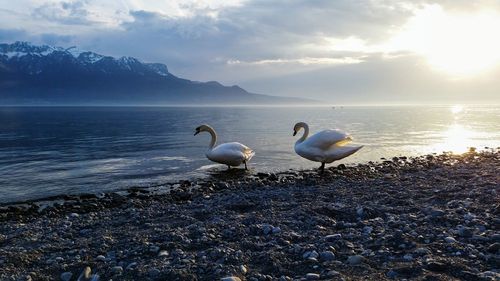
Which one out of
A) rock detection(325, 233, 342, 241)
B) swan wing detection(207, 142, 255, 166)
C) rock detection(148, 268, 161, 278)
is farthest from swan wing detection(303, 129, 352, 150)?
rock detection(148, 268, 161, 278)

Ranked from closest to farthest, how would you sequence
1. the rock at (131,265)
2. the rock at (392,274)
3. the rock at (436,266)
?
the rock at (392,274) → the rock at (436,266) → the rock at (131,265)

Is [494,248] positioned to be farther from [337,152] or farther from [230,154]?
[230,154]

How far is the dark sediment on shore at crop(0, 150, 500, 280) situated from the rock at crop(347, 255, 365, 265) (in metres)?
0.02

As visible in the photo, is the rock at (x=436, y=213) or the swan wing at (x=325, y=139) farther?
the swan wing at (x=325, y=139)

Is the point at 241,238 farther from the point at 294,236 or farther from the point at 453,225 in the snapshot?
the point at 453,225

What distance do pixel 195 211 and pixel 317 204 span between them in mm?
3273

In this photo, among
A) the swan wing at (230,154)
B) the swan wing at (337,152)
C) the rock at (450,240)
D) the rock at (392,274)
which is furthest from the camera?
the swan wing at (230,154)

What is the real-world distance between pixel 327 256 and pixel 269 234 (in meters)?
1.98

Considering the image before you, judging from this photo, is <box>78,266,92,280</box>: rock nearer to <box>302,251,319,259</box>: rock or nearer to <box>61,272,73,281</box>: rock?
<box>61,272,73,281</box>: rock

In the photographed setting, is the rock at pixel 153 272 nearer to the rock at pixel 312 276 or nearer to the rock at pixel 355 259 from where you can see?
the rock at pixel 312 276

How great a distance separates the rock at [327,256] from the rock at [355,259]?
0.96 ft

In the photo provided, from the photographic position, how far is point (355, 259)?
7.62 m

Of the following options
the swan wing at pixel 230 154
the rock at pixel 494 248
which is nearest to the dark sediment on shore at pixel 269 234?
the rock at pixel 494 248

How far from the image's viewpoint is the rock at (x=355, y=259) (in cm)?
758
